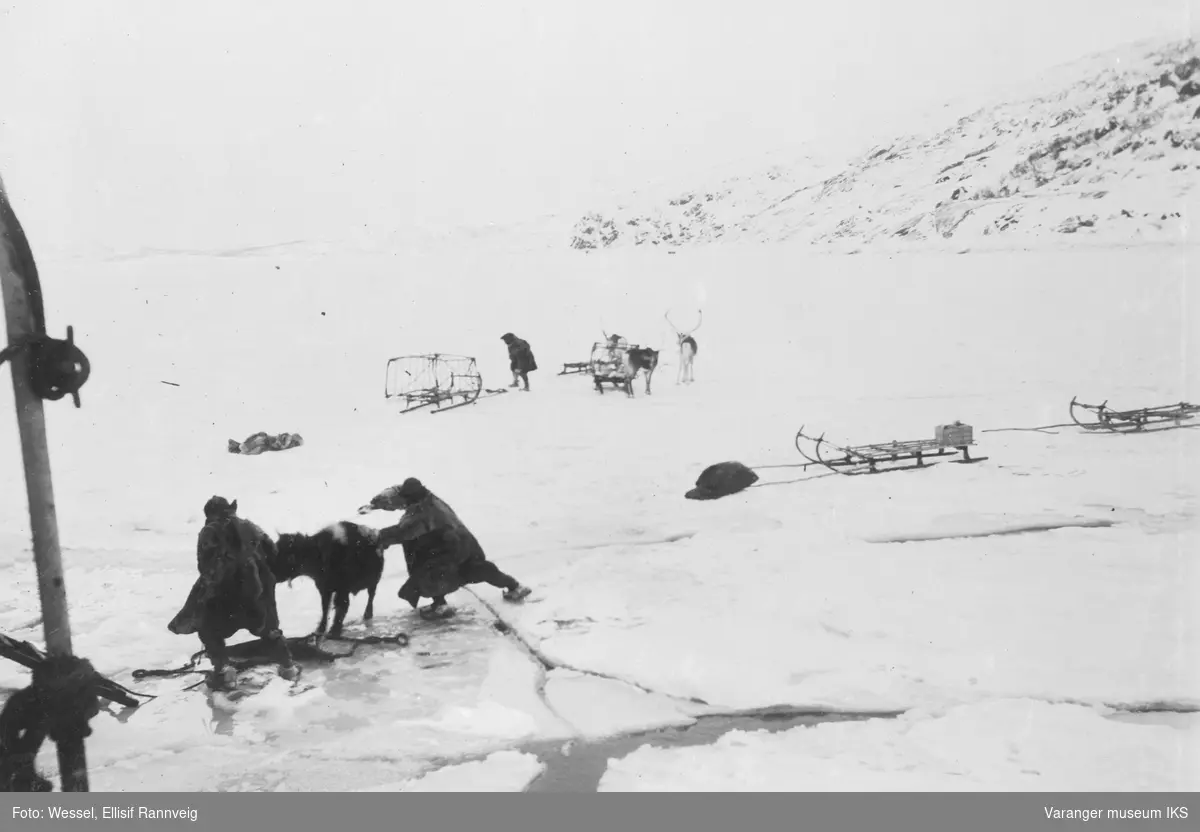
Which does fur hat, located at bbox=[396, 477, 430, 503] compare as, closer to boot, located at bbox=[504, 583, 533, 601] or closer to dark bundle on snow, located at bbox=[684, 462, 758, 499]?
boot, located at bbox=[504, 583, 533, 601]

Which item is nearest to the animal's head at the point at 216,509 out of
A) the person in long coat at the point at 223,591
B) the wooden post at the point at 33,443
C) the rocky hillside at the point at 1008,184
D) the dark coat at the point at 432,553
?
the person in long coat at the point at 223,591

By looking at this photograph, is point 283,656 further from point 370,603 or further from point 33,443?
point 33,443

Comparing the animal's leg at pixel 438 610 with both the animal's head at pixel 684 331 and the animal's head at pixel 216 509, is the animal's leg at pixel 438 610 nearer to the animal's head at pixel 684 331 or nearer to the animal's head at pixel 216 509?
the animal's head at pixel 216 509

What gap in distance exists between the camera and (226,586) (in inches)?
124

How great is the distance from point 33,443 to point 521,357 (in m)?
2.44

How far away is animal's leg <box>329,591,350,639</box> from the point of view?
3447 mm

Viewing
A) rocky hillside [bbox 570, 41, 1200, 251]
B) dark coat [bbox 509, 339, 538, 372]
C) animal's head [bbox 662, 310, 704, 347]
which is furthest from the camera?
dark coat [bbox 509, 339, 538, 372]

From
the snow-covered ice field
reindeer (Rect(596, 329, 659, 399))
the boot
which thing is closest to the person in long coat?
the snow-covered ice field

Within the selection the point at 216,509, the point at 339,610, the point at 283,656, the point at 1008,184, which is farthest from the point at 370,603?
the point at 1008,184

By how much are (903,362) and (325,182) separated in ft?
10.2

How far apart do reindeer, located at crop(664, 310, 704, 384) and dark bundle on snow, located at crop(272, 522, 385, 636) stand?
1933 mm

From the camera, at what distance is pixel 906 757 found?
2.72m

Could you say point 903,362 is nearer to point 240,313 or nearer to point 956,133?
point 956,133

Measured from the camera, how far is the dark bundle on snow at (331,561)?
11.3ft
